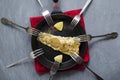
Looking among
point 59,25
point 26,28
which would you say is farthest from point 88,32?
point 26,28

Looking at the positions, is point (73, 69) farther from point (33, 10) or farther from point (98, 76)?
point (33, 10)

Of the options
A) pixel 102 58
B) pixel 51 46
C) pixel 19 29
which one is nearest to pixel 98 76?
pixel 102 58

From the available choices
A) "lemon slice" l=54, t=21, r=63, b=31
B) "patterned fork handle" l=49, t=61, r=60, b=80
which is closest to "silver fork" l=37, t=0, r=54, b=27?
"lemon slice" l=54, t=21, r=63, b=31

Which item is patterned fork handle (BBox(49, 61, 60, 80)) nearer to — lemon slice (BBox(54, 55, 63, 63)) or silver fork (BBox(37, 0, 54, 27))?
lemon slice (BBox(54, 55, 63, 63))

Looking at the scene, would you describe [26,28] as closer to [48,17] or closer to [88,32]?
[48,17]

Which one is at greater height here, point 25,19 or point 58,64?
point 25,19

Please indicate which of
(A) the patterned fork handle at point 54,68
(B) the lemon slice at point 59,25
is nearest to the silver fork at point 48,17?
(B) the lemon slice at point 59,25

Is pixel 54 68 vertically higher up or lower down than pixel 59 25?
lower down
